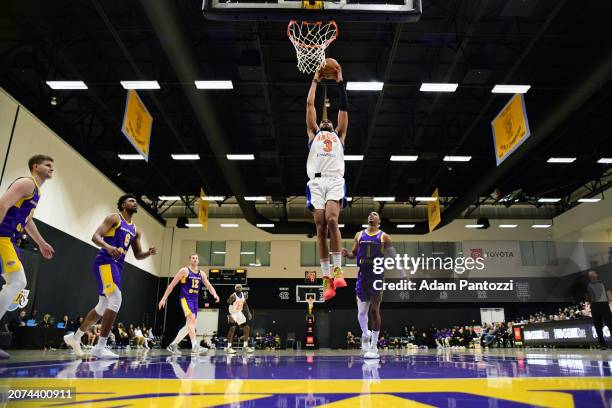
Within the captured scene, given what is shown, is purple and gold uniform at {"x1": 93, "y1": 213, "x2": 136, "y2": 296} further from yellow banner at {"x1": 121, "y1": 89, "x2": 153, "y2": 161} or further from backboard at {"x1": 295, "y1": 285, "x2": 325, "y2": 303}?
backboard at {"x1": 295, "y1": 285, "x2": 325, "y2": 303}

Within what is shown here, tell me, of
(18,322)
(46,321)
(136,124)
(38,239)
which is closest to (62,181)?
(46,321)

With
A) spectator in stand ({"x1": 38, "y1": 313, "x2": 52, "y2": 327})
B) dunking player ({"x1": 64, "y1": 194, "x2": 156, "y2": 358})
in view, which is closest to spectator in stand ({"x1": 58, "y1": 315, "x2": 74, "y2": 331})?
spectator in stand ({"x1": 38, "y1": 313, "x2": 52, "y2": 327})

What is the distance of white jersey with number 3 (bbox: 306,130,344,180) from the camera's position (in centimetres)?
504

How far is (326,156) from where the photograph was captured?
16.6 ft

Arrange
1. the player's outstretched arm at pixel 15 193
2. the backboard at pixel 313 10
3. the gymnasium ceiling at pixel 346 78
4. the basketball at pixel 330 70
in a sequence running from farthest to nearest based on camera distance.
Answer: the gymnasium ceiling at pixel 346 78, the backboard at pixel 313 10, the basketball at pixel 330 70, the player's outstretched arm at pixel 15 193

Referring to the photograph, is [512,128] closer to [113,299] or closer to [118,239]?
[118,239]

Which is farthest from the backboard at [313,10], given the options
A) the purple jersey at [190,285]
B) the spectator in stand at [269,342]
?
the spectator in stand at [269,342]

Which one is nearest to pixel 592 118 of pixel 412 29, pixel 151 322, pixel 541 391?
pixel 412 29

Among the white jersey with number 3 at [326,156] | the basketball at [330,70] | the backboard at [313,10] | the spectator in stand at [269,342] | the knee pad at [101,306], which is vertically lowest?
the spectator in stand at [269,342]

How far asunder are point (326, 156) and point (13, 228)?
3.38 metres

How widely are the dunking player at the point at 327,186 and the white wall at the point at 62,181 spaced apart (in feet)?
40.2

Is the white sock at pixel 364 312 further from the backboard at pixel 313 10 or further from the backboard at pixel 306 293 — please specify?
the backboard at pixel 306 293

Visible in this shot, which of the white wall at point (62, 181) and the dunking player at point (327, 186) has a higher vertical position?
the white wall at point (62, 181)

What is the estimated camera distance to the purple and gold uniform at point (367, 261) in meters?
6.83
